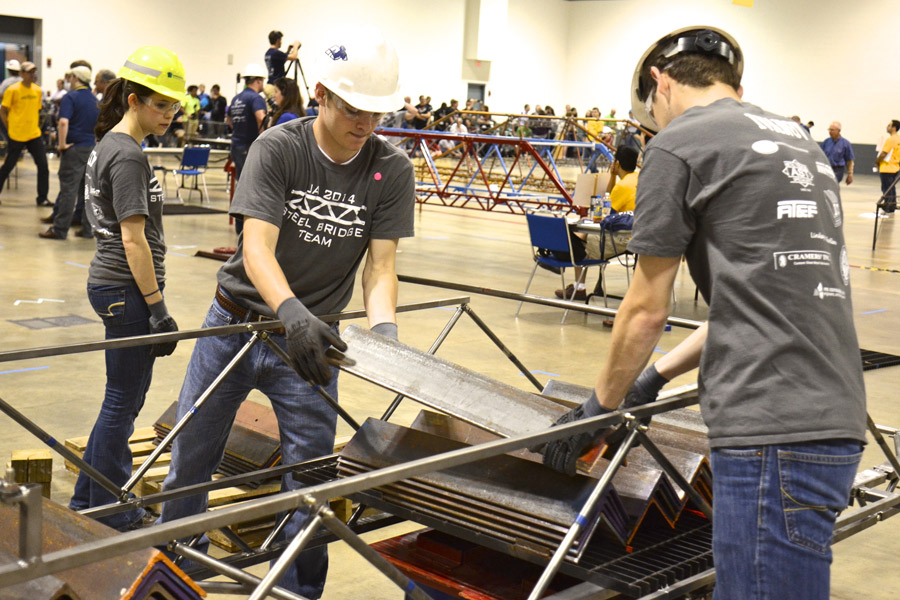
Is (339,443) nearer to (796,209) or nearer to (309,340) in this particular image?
(309,340)

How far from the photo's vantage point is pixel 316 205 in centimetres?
277

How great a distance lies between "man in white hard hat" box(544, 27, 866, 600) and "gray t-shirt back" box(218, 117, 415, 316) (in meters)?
1.09

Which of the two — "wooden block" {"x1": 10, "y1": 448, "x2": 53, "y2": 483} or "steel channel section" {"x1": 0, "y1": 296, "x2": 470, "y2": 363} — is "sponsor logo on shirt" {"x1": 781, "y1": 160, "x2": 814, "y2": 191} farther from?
"wooden block" {"x1": 10, "y1": 448, "x2": 53, "y2": 483}

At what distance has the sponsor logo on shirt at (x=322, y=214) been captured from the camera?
108 inches

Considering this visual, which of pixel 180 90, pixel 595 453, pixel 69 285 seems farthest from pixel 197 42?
pixel 595 453

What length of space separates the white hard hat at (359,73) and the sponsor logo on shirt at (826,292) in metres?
1.20

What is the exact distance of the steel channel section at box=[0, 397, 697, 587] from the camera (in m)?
1.32

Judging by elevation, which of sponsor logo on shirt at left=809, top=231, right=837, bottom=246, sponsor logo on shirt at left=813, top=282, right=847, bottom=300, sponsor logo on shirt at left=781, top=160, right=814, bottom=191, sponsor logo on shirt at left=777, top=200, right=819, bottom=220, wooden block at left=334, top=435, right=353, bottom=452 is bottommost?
wooden block at left=334, top=435, right=353, bottom=452

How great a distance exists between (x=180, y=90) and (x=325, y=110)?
3.97ft

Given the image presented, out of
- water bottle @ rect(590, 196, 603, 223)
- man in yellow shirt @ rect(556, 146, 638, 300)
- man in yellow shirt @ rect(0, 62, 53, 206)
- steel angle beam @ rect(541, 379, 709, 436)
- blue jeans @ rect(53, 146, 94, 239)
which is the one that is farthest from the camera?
man in yellow shirt @ rect(0, 62, 53, 206)

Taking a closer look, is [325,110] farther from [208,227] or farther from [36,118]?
[36,118]

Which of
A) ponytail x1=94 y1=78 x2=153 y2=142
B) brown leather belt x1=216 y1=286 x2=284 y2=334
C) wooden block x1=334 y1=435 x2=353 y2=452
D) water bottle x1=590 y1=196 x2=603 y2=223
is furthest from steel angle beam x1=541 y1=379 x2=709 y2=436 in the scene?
water bottle x1=590 y1=196 x2=603 y2=223

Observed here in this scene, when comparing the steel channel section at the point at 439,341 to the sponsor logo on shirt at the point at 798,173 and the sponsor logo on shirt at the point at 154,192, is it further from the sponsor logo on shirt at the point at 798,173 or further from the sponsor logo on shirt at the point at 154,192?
the sponsor logo on shirt at the point at 798,173

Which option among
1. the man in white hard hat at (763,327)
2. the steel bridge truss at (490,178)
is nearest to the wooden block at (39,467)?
the man in white hard hat at (763,327)
